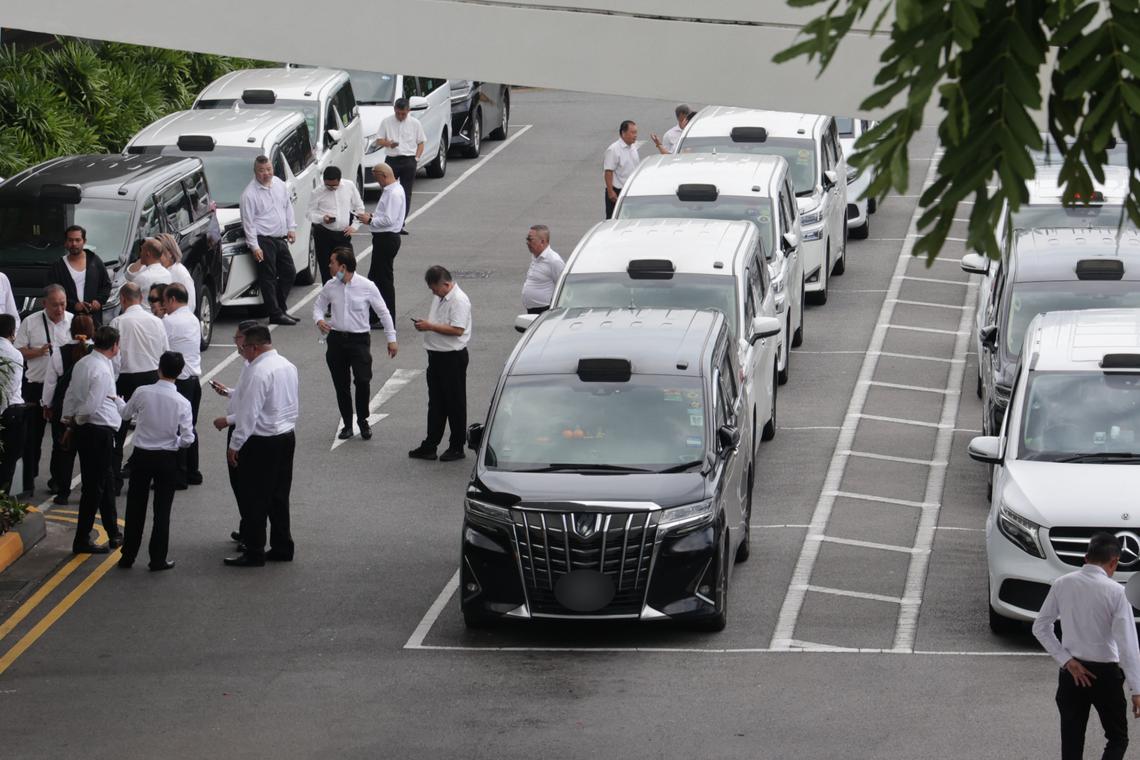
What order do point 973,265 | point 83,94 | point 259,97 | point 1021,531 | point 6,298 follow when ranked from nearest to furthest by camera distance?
point 1021,531 → point 6,298 → point 973,265 → point 259,97 → point 83,94

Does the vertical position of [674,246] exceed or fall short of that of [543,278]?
it exceeds it

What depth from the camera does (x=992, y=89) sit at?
17.5 feet

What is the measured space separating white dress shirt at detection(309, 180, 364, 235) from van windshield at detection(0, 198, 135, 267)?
3.07 metres

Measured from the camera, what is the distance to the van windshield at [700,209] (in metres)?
19.8

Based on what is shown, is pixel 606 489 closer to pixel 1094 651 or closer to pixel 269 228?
pixel 1094 651

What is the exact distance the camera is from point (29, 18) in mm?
10867

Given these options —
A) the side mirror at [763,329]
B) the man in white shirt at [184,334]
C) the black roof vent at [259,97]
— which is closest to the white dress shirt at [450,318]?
the man in white shirt at [184,334]

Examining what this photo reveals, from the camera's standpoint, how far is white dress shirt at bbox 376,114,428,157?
27.5 meters

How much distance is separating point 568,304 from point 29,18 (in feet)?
22.0

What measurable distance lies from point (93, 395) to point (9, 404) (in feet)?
3.60

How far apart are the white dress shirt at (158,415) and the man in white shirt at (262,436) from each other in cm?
41

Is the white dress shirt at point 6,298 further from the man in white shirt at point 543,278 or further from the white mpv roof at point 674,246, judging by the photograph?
the white mpv roof at point 674,246

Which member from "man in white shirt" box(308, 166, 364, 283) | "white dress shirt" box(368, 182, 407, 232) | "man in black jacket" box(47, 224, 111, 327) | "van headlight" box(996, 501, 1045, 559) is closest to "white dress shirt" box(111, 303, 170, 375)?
"man in black jacket" box(47, 224, 111, 327)

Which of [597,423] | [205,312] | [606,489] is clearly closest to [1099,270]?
[597,423]
